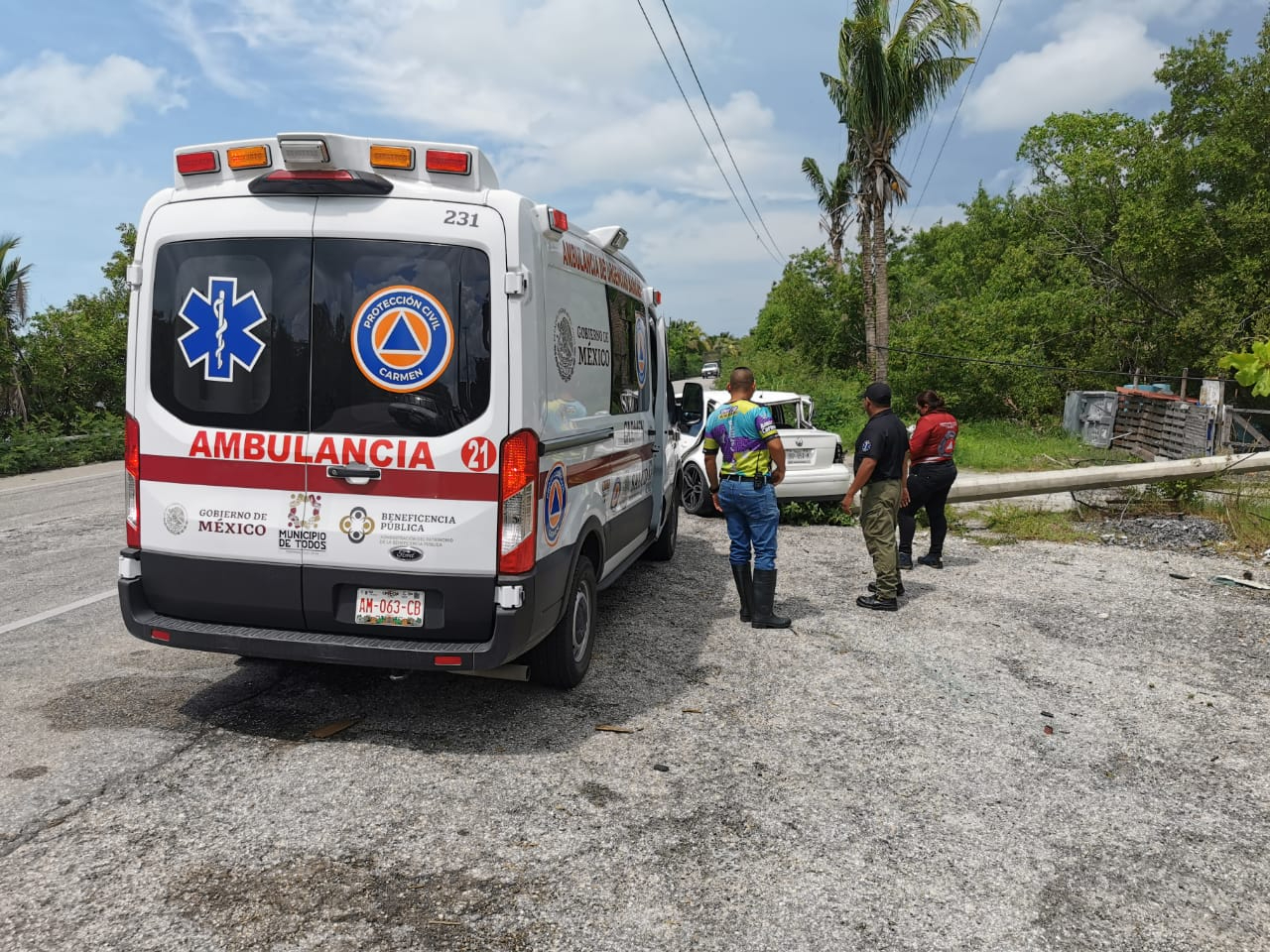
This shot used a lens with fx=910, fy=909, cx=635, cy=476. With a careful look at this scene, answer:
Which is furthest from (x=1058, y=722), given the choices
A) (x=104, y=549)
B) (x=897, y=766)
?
(x=104, y=549)

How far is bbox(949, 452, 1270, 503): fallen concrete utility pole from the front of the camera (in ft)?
34.0

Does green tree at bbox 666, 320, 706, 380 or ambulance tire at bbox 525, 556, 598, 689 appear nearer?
→ ambulance tire at bbox 525, 556, 598, 689

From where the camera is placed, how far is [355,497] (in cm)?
404

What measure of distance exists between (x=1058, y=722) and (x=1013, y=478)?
6.08 metres

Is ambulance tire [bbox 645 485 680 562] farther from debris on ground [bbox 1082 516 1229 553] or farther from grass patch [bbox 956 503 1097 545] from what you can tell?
debris on ground [bbox 1082 516 1229 553]

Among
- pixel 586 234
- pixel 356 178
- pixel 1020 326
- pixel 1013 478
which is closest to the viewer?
pixel 356 178

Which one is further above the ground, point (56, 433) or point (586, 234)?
point (586, 234)

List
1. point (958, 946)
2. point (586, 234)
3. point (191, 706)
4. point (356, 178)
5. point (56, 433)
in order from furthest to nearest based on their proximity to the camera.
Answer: point (56, 433)
point (586, 234)
point (191, 706)
point (356, 178)
point (958, 946)

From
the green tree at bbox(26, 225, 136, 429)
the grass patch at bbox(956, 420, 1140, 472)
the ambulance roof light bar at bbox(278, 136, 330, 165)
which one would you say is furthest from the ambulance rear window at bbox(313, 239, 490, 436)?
the green tree at bbox(26, 225, 136, 429)

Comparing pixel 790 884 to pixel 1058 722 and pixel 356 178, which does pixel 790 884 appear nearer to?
pixel 1058 722

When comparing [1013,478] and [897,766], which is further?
[1013,478]

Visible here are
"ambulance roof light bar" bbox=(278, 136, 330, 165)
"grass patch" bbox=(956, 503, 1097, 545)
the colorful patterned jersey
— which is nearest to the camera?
"ambulance roof light bar" bbox=(278, 136, 330, 165)

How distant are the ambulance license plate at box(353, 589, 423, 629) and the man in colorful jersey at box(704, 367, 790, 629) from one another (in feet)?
9.44

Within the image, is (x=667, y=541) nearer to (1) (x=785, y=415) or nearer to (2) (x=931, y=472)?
(2) (x=931, y=472)
